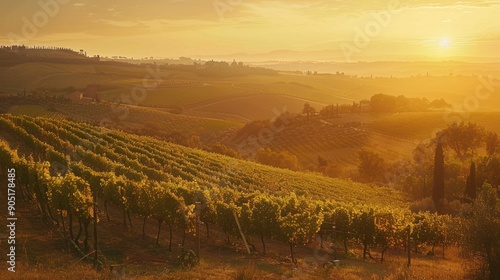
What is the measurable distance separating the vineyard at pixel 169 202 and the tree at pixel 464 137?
133 feet

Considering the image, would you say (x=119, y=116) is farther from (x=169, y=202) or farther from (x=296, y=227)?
(x=296, y=227)

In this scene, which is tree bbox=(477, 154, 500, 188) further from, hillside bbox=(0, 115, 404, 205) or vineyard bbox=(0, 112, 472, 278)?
vineyard bbox=(0, 112, 472, 278)

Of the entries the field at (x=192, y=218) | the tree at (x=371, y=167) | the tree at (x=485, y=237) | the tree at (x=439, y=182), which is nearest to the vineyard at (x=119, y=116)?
the field at (x=192, y=218)

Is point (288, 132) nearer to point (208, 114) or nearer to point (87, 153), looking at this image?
point (208, 114)

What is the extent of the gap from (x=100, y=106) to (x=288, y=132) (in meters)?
43.0

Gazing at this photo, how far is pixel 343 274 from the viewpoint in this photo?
1923cm

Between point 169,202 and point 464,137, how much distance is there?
226 feet

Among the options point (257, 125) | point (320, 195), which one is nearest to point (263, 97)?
point (257, 125)

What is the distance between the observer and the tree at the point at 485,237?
64.6ft

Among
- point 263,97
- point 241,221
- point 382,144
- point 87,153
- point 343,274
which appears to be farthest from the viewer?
point 263,97

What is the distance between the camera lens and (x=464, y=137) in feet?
255

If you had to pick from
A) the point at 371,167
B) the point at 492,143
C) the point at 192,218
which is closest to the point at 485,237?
the point at 192,218

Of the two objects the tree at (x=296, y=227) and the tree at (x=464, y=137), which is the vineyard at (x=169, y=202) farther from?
the tree at (x=464, y=137)

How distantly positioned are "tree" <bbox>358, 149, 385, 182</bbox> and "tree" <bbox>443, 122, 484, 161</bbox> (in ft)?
42.6
